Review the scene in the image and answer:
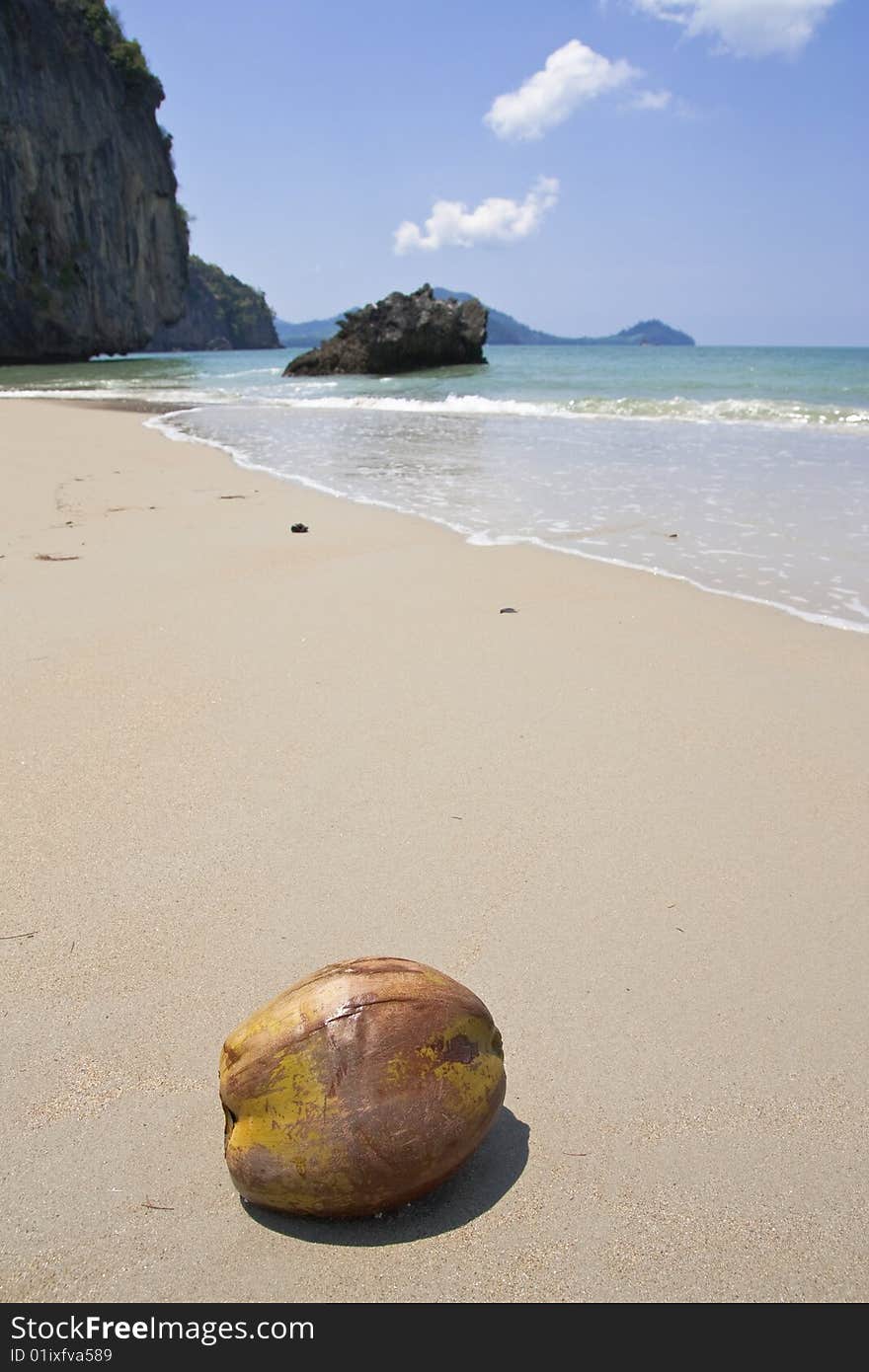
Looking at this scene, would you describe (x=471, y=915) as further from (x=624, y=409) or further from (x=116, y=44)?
(x=116, y=44)

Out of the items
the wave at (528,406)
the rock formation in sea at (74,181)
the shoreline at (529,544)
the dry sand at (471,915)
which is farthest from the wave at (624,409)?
the rock formation in sea at (74,181)

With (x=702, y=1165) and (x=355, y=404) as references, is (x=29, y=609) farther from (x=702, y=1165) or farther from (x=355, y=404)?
(x=355, y=404)

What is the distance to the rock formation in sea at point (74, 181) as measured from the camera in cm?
3669

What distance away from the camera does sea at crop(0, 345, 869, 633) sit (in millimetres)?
5766

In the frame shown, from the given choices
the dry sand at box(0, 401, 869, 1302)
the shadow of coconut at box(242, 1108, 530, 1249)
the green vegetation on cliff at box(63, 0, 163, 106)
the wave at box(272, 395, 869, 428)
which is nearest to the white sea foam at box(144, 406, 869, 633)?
the dry sand at box(0, 401, 869, 1302)

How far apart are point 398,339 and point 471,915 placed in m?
33.0

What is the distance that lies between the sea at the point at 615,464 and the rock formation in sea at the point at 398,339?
10.5 metres

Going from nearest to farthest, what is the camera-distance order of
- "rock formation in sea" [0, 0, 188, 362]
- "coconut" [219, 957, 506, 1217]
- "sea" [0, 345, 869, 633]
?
1. "coconut" [219, 957, 506, 1217]
2. "sea" [0, 345, 869, 633]
3. "rock formation in sea" [0, 0, 188, 362]

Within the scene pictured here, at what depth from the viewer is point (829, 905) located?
2264 mm

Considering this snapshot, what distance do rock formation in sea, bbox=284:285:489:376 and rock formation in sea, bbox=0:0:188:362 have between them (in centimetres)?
1396

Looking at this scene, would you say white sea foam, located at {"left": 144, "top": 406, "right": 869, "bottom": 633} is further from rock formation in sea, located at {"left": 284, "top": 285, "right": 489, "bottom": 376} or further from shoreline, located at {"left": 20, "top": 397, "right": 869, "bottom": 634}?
rock formation in sea, located at {"left": 284, "top": 285, "right": 489, "bottom": 376}

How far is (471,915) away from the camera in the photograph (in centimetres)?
221

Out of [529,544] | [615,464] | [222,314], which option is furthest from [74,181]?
[222,314]

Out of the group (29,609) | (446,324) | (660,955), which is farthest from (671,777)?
(446,324)
